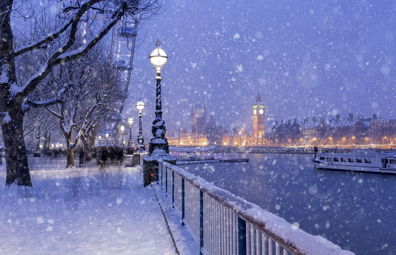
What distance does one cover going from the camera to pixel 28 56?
21.4m

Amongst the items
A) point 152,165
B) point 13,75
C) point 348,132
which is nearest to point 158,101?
point 152,165

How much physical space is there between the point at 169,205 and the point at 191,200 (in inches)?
109

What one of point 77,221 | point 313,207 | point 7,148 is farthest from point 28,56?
point 313,207

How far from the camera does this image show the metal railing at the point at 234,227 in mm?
1578

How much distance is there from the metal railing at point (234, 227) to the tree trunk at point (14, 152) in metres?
7.54

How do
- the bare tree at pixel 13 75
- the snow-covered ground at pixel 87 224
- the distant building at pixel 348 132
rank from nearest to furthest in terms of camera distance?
the snow-covered ground at pixel 87 224 < the bare tree at pixel 13 75 < the distant building at pixel 348 132

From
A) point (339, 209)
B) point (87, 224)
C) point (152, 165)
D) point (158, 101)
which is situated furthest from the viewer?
point (339, 209)

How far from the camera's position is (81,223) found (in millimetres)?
6816

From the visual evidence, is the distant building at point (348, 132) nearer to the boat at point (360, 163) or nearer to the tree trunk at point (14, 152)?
the boat at point (360, 163)

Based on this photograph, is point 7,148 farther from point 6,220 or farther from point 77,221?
point 77,221

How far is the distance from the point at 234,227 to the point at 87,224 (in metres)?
4.94

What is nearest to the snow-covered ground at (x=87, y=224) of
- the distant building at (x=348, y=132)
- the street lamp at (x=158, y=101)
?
the street lamp at (x=158, y=101)

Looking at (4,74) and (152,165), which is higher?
(4,74)

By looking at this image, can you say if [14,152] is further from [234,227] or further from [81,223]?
[234,227]
